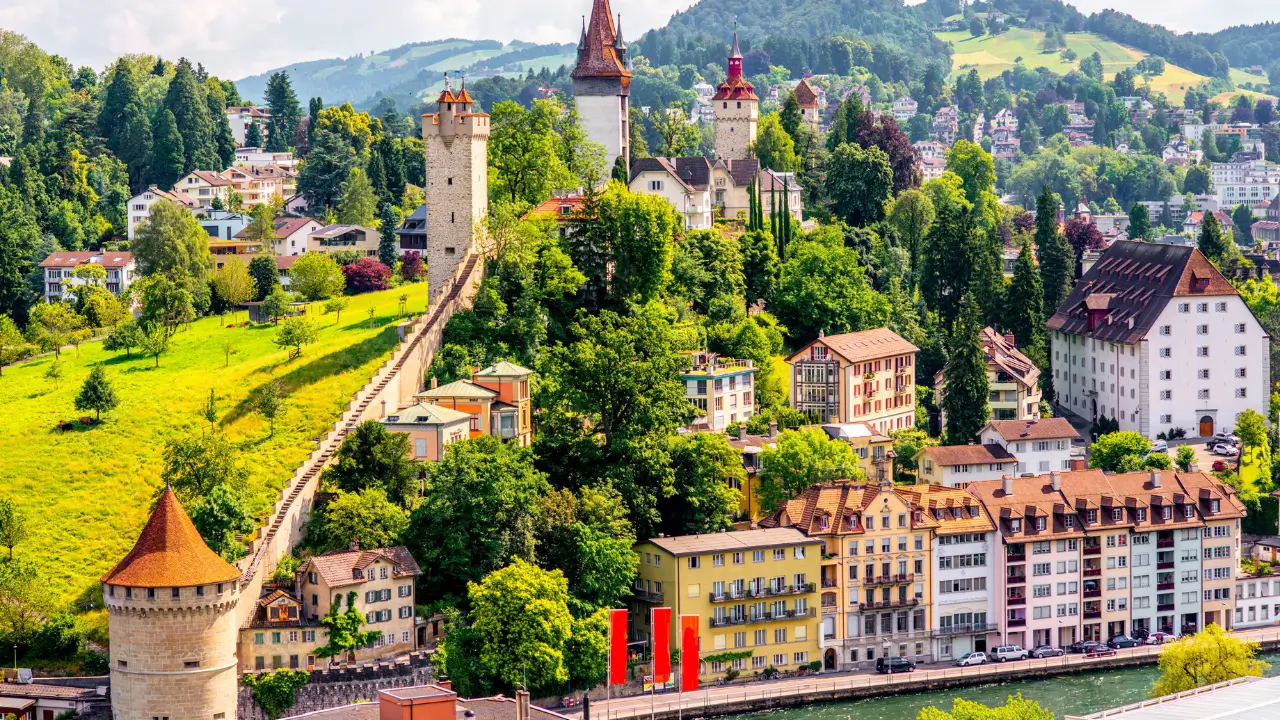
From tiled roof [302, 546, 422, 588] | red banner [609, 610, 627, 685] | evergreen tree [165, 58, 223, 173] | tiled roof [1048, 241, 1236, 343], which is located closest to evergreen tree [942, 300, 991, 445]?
tiled roof [1048, 241, 1236, 343]

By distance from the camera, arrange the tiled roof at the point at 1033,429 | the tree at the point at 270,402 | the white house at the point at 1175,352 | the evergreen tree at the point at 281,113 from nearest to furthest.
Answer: the tree at the point at 270,402
the tiled roof at the point at 1033,429
the white house at the point at 1175,352
the evergreen tree at the point at 281,113

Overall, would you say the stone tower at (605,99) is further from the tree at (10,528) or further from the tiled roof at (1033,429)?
the tree at (10,528)

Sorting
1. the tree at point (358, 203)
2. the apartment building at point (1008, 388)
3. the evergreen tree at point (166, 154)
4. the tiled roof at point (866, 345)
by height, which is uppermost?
the evergreen tree at point (166, 154)

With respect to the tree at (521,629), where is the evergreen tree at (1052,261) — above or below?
above

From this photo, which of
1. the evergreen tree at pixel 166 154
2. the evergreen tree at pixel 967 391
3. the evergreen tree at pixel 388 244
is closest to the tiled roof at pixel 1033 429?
the evergreen tree at pixel 967 391

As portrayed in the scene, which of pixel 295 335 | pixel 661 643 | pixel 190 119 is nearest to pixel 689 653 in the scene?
pixel 661 643

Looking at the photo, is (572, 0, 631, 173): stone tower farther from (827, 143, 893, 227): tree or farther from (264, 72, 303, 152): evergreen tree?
(264, 72, 303, 152): evergreen tree
